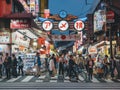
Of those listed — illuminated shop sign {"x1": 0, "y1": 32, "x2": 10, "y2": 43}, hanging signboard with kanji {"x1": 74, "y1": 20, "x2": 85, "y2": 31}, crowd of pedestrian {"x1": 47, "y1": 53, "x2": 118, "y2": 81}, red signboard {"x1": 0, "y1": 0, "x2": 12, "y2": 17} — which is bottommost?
crowd of pedestrian {"x1": 47, "y1": 53, "x2": 118, "y2": 81}

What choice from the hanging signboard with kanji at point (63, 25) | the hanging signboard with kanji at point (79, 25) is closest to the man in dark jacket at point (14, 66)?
the hanging signboard with kanji at point (63, 25)

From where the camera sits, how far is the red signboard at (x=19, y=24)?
149ft

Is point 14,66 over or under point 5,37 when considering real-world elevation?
under

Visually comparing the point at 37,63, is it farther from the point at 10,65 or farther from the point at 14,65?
the point at 10,65

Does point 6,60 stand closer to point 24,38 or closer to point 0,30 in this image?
point 0,30

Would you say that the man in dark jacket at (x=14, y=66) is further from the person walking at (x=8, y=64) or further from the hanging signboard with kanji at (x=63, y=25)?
the hanging signboard with kanji at (x=63, y=25)

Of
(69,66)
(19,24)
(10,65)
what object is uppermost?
(19,24)

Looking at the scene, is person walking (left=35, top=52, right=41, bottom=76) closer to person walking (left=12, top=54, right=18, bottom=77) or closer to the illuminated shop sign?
person walking (left=12, top=54, right=18, bottom=77)

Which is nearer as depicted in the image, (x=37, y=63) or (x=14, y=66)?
(x=14, y=66)

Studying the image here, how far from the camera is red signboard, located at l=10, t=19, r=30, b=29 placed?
1793 inches

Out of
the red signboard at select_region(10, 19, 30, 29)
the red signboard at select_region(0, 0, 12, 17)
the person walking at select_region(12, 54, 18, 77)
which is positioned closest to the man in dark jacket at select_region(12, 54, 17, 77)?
the person walking at select_region(12, 54, 18, 77)

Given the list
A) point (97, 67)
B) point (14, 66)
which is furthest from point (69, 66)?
point (14, 66)

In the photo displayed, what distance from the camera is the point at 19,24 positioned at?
45875mm

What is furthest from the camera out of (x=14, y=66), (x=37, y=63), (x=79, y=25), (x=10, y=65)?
(x=79, y=25)
